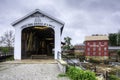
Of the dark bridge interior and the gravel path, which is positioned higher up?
the dark bridge interior

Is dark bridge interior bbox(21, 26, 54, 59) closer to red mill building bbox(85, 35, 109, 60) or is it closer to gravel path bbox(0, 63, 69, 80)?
gravel path bbox(0, 63, 69, 80)

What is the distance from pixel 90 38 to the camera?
215ft

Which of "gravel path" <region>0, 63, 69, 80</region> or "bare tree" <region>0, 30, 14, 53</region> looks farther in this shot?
"bare tree" <region>0, 30, 14, 53</region>

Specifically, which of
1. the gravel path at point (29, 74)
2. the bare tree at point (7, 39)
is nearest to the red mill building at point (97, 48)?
the bare tree at point (7, 39)

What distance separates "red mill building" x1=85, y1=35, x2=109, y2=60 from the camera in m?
63.1

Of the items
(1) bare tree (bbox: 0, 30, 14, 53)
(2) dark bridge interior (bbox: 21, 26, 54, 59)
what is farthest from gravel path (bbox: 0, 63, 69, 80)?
(1) bare tree (bbox: 0, 30, 14, 53)

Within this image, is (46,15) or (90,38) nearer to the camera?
(46,15)

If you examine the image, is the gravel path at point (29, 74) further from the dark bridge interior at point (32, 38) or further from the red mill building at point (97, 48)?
the red mill building at point (97, 48)

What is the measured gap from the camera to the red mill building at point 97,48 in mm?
63094

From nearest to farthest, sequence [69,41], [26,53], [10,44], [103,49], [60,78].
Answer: [60,78], [26,53], [10,44], [103,49], [69,41]

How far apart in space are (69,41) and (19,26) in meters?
67.6

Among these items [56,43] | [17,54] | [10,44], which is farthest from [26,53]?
[10,44]

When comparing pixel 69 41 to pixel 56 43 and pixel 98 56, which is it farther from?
pixel 56 43

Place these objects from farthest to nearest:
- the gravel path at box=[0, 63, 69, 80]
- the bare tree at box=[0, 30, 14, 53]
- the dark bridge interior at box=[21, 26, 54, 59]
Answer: the bare tree at box=[0, 30, 14, 53]
the dark bridge interior at box=[21, 26, 54, 59]
the gravel path at box=[0, 63, 69, 80]
